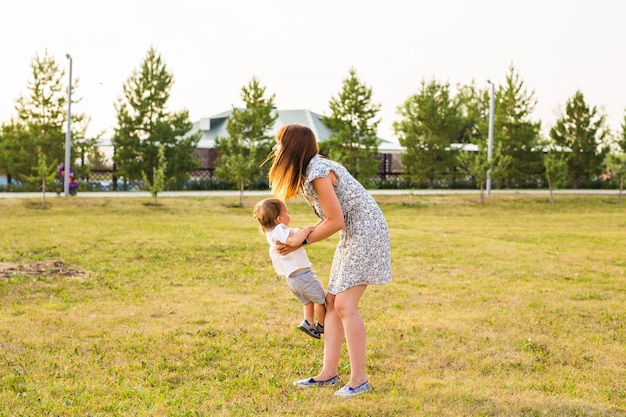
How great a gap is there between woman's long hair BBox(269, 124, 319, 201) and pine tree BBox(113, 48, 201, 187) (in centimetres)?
2993

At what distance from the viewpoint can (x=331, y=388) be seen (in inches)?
196

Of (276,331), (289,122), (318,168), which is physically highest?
(289,122)

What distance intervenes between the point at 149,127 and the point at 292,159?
1211 inches

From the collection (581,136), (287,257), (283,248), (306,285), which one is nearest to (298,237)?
(283,248)

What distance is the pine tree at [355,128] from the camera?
114 feet

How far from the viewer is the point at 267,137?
1378 inches

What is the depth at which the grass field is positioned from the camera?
15.8 feet

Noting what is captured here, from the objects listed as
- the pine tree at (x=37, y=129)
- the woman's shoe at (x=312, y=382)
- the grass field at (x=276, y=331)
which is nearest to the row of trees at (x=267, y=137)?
the pine tree at (x=37, y=129)

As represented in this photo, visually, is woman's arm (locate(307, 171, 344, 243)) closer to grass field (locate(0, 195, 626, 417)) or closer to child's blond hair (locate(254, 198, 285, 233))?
child's blond hair (locate(254, 198, 285, 233))

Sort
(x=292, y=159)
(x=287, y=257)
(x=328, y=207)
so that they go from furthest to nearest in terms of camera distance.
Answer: (x=287, y=257), (x=292, y=159), (x=328, y=207)

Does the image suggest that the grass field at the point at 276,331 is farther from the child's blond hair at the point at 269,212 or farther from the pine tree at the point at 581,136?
the pine tree at the point at 581,136

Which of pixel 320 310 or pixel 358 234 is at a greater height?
pixel 358 234

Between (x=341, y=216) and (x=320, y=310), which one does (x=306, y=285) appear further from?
(x=341, y=216)

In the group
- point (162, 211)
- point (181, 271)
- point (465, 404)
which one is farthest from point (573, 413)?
point (162, 211)
